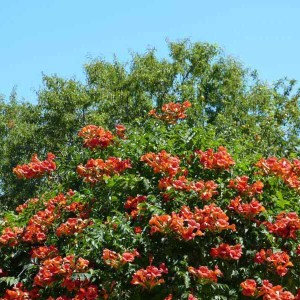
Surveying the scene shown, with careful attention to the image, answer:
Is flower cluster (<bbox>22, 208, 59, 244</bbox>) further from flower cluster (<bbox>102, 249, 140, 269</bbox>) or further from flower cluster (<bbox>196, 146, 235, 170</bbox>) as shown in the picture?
flower cluster (<bbox>196, 146, 235, 170</bbox>)

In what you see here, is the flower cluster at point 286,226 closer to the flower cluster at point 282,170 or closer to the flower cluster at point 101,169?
the flower cluster at point 282,170

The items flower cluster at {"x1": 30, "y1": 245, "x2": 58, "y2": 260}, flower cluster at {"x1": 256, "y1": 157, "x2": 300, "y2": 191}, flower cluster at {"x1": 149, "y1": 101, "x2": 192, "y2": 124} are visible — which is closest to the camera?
flower cluster at {"x1": 30, "y1": 245, "x2": 58, "y2": 260}

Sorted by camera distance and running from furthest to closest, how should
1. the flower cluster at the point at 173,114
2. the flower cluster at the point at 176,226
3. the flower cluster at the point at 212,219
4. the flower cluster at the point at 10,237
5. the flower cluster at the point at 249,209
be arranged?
the flower cluster at the point at 173,114 → the flower cluster at the point at 10,237 → the flower cluster at the point at 249,209 → the flower cluster at the point at 212,219 → the flower cluster at the point at 176,226

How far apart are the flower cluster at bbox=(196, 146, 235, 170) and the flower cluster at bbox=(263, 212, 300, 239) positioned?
79 cm

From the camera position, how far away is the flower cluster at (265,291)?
4734 millimetres

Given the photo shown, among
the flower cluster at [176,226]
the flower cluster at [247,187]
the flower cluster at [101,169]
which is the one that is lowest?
the flower cluster at [176,226]

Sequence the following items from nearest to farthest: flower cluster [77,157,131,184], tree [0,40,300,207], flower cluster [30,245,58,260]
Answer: flower cluster [30,245,58,260] < flower cluster [77,157,131,184] < tree [0,40,300,207]

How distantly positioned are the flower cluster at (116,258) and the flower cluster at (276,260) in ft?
3.50

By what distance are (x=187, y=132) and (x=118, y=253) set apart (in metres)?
1.92

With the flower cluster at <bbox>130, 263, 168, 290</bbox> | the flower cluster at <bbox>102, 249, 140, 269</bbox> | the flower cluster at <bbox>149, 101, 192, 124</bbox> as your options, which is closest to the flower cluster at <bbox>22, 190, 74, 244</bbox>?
the flower cluster at <bbox>102, 249, 140, 269</bbox>

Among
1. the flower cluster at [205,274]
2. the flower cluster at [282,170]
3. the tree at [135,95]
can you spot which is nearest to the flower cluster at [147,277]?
the flower cluster at [205,274]

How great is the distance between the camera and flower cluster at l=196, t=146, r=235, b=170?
5.75m

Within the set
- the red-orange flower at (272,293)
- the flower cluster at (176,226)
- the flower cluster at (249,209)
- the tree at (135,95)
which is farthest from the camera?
the tree at (135,95)

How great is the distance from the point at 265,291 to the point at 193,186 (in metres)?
1.17
